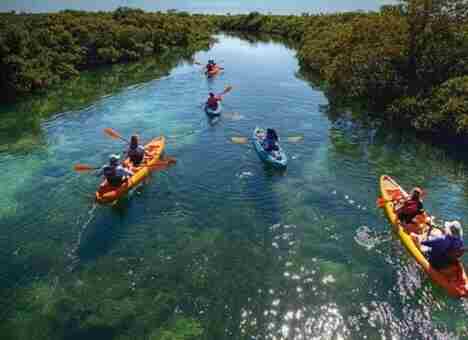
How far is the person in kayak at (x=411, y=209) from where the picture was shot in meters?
12.4

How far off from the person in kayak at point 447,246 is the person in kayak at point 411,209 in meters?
1.84

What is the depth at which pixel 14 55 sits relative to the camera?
28.2 m

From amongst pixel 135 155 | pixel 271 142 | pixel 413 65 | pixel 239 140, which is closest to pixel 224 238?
pixel 135 155

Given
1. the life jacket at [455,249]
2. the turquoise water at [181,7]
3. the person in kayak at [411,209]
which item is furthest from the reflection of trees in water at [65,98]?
the turquoise water at [181,7]

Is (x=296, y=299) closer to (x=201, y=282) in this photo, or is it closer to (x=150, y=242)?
(x=201, y=282)

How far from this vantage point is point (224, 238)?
491 inches

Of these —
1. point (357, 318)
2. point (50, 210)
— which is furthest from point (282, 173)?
point (50, 210)

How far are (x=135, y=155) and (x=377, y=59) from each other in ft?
59.5

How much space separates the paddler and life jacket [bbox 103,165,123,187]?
34.2 feet

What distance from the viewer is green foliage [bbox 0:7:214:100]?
93.1 ft

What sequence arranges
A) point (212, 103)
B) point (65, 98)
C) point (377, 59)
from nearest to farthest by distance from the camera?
point (212, 103) < point (377, 59) < point (65, 98)

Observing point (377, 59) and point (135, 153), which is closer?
→ point (135, 153)

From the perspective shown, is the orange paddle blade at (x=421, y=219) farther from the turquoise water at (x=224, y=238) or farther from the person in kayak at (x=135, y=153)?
the person in kayak at (x=135, y=153)

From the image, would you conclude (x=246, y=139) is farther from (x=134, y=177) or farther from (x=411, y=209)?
(x=411, y=209)
